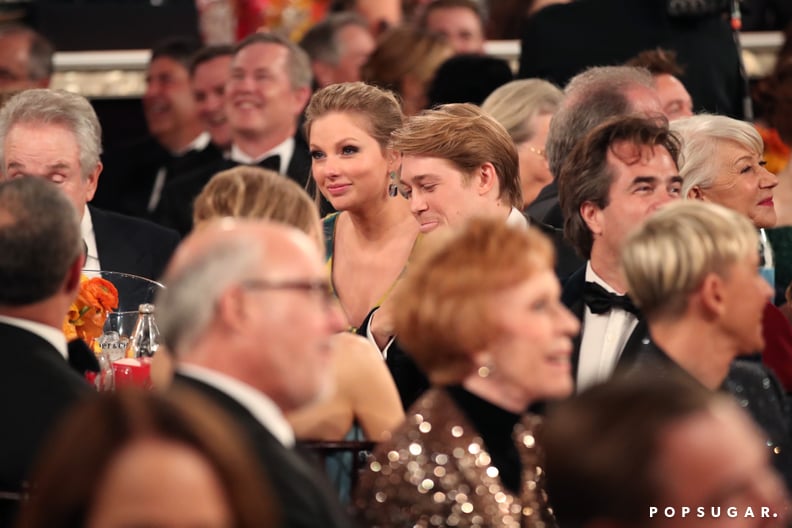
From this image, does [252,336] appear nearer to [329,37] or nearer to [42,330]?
[42,330]

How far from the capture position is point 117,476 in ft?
6.81

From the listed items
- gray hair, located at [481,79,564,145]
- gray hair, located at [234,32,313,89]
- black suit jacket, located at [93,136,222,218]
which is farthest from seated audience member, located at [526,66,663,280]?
black suit jacket, located at [93,136,222,218]

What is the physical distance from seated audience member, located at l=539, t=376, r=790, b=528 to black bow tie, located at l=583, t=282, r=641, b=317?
1977 millimetres

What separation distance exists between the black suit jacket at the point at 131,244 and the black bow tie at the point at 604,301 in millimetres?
1641

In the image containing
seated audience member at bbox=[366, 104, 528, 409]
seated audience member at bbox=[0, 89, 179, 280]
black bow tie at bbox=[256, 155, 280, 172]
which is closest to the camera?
seated audience member at bbox=[366, 104, 528, 409]

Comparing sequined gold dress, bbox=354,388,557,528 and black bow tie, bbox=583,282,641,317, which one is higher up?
sequined gold dress, bbox=354,388,557,528

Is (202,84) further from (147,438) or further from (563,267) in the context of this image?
(147,438)

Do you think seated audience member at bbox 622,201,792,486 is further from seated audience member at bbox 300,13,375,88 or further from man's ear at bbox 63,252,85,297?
seated audience member at bbox 300,13,375,88

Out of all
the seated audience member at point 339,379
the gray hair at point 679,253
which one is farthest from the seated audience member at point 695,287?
the seated audience member at point 339,379

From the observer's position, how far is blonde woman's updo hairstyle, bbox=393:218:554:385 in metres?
2.97

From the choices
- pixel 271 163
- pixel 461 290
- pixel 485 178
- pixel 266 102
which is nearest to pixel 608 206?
pixel 485 178

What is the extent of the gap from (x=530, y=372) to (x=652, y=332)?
63 cm

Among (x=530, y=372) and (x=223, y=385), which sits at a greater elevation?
(x=223, y=385)

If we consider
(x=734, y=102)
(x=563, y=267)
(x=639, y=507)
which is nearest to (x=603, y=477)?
(x=639, y=507)
